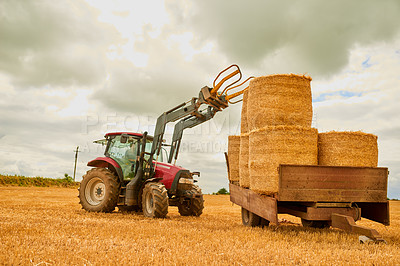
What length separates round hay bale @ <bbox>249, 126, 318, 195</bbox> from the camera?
19.7 feet

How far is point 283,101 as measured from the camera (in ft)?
21.2

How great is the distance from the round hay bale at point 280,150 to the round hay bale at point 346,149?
0.29 m

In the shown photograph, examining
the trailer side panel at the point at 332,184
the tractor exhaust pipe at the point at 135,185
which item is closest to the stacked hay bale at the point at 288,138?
the trailer side panel at the point at 332,184

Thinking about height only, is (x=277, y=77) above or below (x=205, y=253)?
above

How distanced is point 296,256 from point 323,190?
6.63 feet

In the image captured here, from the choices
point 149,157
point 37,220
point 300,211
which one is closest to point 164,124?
point 149,157

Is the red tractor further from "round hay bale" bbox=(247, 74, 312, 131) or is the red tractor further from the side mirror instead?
"round hay bale" bbox=(247, 74, 312, 131)

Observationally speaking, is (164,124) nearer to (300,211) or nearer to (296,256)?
(300,211)

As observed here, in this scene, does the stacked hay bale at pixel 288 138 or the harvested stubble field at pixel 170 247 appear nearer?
the harvested stubble field at pixel 170 247

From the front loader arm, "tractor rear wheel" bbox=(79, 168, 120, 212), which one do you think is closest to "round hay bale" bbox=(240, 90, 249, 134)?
the front loader arm

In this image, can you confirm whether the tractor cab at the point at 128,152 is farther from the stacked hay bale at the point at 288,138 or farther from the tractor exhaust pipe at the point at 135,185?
the stacked hay bale at the point at 288,138

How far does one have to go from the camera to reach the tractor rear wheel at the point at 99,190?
9.34 metres

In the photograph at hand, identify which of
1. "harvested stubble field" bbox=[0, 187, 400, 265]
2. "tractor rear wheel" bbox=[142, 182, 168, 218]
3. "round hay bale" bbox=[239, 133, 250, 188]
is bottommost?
"harvested stubble field" bbox=[0, 187, 400, 265]

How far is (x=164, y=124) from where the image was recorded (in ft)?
32.7
